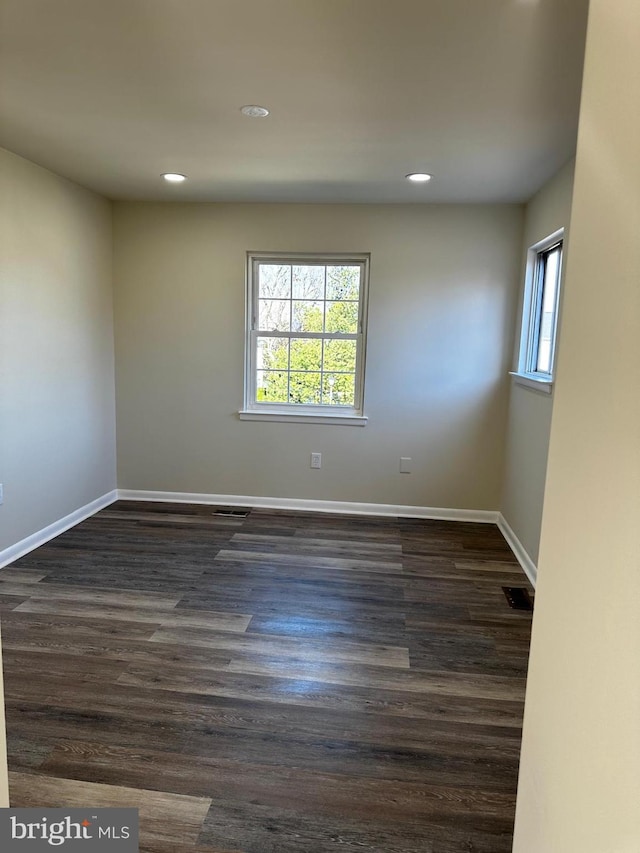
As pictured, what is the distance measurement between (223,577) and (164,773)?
58.6 inches

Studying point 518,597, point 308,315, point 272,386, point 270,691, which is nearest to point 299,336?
point 308,315

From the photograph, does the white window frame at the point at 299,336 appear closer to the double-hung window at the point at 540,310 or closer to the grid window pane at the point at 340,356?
the grid window pane at the point at 340,356

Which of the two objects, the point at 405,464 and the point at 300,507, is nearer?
the point at 405,464

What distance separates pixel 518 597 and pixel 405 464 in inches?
61.2

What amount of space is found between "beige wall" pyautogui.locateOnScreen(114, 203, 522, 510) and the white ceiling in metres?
0.68

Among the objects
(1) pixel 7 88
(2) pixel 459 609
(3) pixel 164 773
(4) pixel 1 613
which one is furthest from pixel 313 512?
(1) pixel 7 88

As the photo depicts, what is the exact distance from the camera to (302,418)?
450cm

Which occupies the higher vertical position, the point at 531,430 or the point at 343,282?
the point at 343,282

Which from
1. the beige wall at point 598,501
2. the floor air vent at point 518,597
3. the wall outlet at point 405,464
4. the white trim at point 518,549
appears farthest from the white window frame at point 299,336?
the beige wall at point 598,501

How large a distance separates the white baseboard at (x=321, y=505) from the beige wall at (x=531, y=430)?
1.00ft

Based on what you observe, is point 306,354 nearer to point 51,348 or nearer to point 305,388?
point 305,388

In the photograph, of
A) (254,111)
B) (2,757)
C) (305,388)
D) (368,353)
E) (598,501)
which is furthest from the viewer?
(305,388)

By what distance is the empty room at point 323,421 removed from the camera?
3.14ft

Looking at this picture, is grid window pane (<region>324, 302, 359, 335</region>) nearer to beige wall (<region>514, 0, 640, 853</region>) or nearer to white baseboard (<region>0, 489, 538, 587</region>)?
white baseboard (<region>0, 489, 538, 587</region>)
